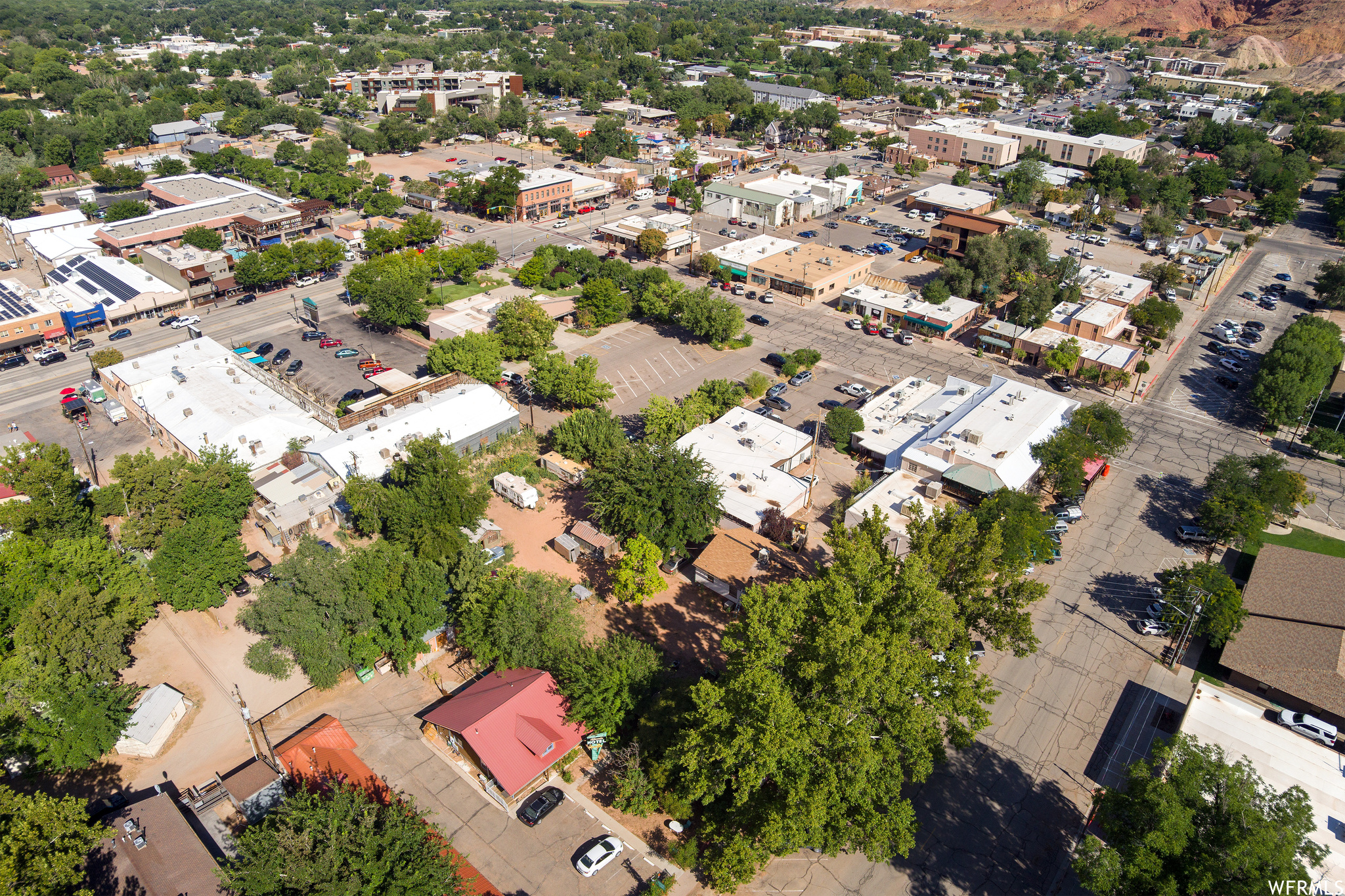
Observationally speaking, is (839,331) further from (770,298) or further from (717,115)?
(717,115)

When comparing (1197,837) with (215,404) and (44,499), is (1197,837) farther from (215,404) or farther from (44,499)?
(215,404)

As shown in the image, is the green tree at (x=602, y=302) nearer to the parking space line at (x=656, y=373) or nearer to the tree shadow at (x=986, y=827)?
the parking space line at (x=656, y=373)

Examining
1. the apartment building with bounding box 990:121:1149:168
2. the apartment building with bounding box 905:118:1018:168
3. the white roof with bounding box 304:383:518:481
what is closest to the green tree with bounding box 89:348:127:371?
the white roof with bounding box 304:383:518:481

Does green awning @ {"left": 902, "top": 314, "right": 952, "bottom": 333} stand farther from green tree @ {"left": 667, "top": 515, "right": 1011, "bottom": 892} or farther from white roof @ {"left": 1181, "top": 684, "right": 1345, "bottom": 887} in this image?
green tree @ {"left": 667, "top": 515, "right": 1011, "bottom": 892}

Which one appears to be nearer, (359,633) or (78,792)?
(78,792)

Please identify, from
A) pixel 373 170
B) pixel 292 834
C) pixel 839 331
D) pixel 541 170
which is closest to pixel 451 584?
pixel 292 834

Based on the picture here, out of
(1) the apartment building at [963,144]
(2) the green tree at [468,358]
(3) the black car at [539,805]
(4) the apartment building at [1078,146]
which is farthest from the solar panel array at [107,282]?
(4) the apartment building at [1078,146]
